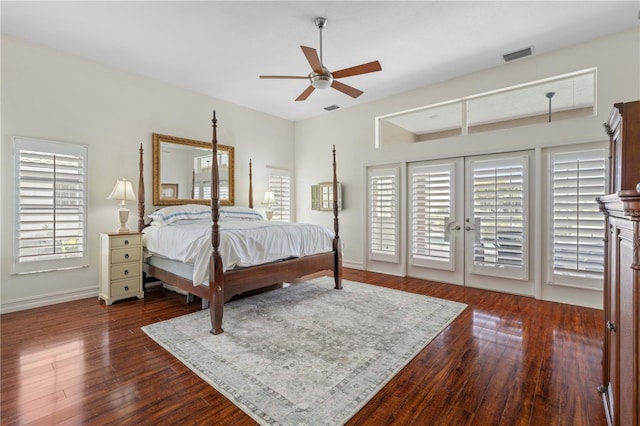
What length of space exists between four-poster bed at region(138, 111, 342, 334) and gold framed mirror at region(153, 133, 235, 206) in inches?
11.9

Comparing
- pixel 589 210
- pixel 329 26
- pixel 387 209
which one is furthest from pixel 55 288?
pixel 589 210

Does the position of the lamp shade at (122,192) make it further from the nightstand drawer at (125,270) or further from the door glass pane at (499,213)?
the door glass pane at (499,213)

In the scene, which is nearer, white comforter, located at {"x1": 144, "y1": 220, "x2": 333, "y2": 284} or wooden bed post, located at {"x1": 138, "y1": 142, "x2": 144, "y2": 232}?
white comforter, located at {"x1": 144, "y1": 220, "x2": 333, "y2": 284}

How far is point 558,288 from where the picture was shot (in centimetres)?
394

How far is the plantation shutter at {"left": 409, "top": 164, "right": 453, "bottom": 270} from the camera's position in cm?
487

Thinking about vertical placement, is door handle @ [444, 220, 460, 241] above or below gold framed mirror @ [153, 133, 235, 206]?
below

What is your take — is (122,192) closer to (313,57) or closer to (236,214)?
(236,214)

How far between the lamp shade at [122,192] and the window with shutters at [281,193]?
2.86 meters

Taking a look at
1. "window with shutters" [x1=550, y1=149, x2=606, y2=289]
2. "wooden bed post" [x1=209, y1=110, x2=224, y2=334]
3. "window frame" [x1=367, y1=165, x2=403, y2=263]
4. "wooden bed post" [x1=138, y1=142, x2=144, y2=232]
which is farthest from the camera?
"window frame" [x1=367, y1=165, x2=403, y2=263]

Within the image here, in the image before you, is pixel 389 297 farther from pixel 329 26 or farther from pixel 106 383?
pixel 329 26

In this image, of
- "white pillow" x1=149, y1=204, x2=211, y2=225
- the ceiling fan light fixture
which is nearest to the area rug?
"white pillow" x1=149, y1=204, x2=211, y2=225

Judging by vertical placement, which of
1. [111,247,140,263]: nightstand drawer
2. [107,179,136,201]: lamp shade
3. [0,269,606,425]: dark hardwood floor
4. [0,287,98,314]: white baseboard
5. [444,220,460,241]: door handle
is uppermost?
[107,179,136,201]: lamp shade

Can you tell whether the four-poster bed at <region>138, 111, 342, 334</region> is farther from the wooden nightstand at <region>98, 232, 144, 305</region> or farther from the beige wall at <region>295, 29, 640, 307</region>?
the beige wall at <region>295, 29, 640, 307</region>

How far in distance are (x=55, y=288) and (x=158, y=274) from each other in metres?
1.22
